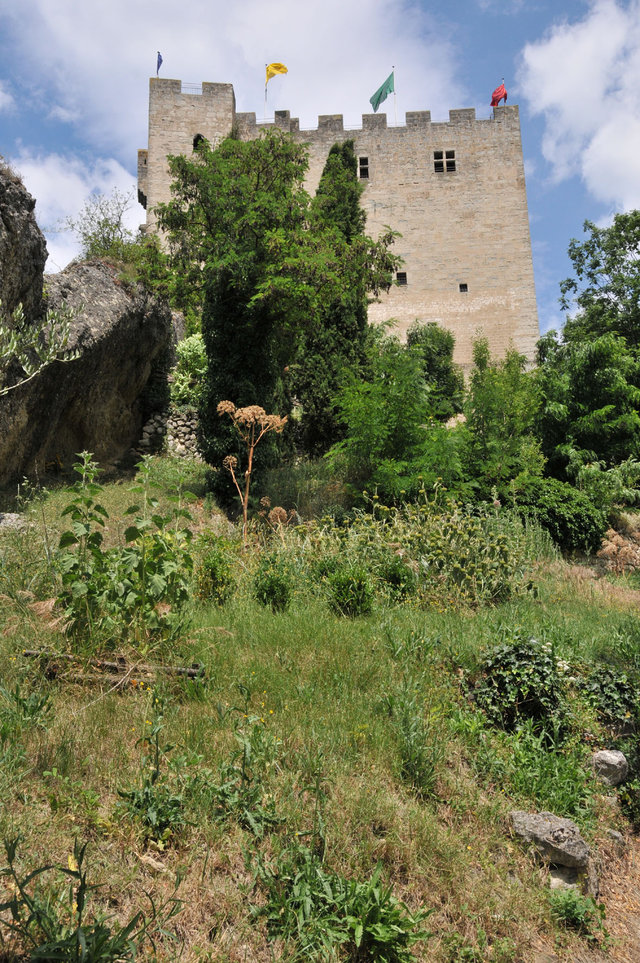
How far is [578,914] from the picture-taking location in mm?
2721

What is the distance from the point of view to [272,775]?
9.27ft

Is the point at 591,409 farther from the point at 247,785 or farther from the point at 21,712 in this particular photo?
the point at 21,712

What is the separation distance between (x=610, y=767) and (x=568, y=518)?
639 centimetres

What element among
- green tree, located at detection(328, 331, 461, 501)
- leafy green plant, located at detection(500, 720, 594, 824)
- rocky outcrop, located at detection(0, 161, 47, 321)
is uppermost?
rocky outcrop, located at detection(0, 161, 47, 321)

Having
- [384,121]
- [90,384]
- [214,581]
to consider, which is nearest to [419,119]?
[384,121]

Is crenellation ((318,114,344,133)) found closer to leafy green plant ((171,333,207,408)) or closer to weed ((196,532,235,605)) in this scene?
leafy green plant ((171,333,207,408))

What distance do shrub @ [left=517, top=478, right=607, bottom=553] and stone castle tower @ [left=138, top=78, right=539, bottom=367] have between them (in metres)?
18.0

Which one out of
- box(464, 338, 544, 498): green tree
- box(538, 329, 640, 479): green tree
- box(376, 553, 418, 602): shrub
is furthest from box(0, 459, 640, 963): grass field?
box(538, 329, 640, 479): green tree

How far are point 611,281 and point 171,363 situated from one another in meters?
17.7

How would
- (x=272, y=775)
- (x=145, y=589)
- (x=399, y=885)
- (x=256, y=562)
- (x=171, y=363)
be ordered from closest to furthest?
(x=399, y=885) < (x=272, y=775) < (x=145, y=589) < (x=256, y=562) < (x=171, y=363)

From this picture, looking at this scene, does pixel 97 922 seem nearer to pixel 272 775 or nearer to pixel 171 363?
pixel 272 775

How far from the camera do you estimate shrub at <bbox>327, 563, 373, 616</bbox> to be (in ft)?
16.6

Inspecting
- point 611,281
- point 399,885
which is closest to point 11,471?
point 399,885

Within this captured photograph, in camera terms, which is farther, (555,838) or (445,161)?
(445,161)
